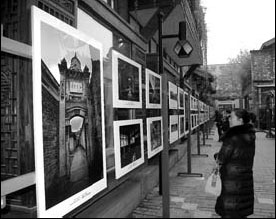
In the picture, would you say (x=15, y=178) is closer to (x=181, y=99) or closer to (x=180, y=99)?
(x=180, y=99)

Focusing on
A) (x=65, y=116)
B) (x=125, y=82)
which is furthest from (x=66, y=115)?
(x=125, y=82)

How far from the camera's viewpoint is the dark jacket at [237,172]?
3.42 metres

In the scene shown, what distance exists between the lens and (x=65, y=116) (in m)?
1.96

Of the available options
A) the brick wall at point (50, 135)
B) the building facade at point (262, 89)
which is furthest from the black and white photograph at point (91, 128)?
the building facade at point (262, 89)

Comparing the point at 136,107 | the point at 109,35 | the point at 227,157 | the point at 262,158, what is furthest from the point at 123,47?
the point at 262,158

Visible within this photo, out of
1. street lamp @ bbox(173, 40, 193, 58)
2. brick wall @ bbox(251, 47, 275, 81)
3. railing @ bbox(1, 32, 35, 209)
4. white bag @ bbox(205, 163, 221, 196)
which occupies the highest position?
brick wall @ bbox(251, 47, 275, 81)

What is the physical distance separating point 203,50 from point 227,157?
32.0ft

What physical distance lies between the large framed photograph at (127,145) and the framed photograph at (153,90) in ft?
1.50

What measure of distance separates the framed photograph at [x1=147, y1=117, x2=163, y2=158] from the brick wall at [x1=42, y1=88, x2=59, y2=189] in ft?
7.47

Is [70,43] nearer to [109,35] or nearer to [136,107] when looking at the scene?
[136,107]

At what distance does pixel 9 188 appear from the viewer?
237cm

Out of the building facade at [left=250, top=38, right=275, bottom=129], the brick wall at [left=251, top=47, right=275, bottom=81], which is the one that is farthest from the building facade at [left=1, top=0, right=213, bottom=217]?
the building facade at [left=250, top=38, right=275, bottom=129]

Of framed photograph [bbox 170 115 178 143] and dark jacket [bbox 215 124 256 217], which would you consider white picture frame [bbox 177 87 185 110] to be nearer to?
framed photograph [bbox 170 115 178 143]

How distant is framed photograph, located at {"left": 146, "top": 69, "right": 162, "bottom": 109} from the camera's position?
157 inches
